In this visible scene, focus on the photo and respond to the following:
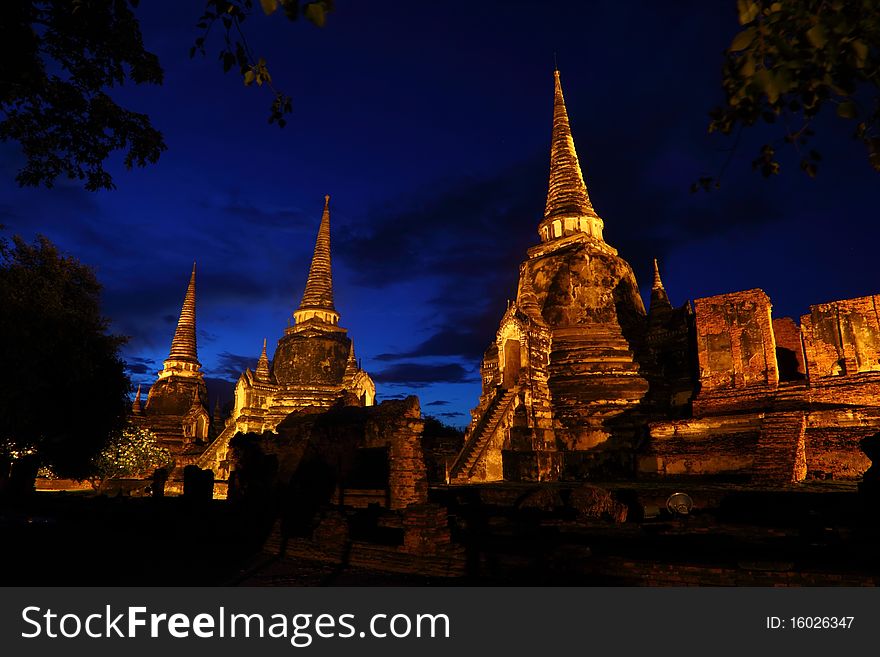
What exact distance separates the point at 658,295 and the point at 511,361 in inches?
419

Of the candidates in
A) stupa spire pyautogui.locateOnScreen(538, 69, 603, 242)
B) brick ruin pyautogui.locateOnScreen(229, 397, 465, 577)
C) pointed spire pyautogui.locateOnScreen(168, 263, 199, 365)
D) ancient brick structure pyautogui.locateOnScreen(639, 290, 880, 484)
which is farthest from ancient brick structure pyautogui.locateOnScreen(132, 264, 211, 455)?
ancient brick structure pyautogui.locateOnScreen(639, 290, 880, 484)

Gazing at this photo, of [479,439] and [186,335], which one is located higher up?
[186,335]

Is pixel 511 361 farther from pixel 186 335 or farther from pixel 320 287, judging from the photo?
pixel 186 335

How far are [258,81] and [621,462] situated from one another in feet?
64.5

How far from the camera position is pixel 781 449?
48.7 feet

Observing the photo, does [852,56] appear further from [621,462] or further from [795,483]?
[621,462]

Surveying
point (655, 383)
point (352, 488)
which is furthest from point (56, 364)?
point (655, 383)

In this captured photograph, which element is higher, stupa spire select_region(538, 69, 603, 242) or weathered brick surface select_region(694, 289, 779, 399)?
stupa spire select_region(538, 69, 603, 242)

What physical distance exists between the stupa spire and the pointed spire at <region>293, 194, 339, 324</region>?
18.5 meters

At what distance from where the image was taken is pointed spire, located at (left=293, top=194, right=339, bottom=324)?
41.4 metres

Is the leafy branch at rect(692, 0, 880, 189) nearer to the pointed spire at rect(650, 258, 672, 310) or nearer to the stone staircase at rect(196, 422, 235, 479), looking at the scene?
the pointed spire at rect(650, 258, 672, 310)

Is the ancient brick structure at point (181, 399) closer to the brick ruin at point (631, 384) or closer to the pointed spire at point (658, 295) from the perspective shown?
the brick ruin at point (631, 384)

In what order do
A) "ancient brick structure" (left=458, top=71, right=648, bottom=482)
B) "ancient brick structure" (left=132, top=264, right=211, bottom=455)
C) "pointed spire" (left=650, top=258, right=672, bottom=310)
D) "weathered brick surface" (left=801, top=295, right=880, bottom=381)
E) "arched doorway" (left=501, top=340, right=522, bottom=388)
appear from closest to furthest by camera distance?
"weathered brick surface" (left=801, top=295, right=880, bottom=381) → "ancient brick structure" (left=458, top=71, right=648, bottom=482) → "arched doorway" (left=501, top=340, right=522, bottom=388) → "pointed spire" (left=650, top=258, right=672, bottom=310) → "ancient brick structure" (left=132, top=264, right=211, bottom=455)
